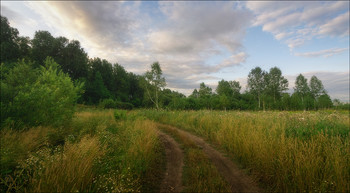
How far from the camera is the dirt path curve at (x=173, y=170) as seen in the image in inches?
151

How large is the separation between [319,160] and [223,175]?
8.34ft

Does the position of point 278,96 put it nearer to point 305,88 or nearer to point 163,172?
point 305,88

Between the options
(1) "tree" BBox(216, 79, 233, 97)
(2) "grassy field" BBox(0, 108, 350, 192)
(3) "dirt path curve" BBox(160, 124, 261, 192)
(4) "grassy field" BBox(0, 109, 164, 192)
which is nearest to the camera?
(4) "grassy field" BBox(0, 109, 164, 192)

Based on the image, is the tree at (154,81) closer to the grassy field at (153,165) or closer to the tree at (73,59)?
the tree at (73,59)

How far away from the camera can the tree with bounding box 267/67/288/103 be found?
4112cm

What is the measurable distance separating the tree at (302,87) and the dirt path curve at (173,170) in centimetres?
5566

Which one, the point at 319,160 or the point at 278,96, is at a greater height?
the point at 278,96

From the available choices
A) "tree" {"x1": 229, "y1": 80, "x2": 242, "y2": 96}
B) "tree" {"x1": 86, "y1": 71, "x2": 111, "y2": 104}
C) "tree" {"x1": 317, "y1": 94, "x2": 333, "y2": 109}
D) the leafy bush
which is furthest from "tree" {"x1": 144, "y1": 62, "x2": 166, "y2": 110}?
"tree" {"x1": 317, "y1": 94, "x2": 333, "y2": 109}

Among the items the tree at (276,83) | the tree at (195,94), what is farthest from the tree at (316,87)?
the tree at (195,94)

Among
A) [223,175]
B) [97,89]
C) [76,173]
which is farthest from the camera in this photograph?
[97,89]

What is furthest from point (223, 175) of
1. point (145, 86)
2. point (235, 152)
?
point (145, 86)

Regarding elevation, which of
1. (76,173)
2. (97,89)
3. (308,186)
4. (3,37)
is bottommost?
(308,186)

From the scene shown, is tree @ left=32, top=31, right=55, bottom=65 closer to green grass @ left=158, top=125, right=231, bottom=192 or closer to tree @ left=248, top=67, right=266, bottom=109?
green grass @ left=158, top=125, right=231, bottom=192

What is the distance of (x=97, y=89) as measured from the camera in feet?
134
